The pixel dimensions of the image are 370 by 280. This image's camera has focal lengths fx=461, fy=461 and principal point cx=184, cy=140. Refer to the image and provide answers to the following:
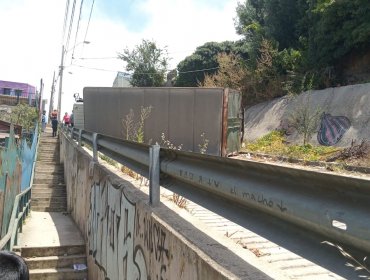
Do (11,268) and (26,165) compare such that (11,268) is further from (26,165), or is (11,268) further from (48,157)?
(48,157)

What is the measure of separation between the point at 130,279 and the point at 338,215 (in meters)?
2.89

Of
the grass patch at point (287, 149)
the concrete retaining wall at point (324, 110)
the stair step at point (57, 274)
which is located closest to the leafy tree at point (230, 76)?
the concrete retaining wall at point (324, 110)

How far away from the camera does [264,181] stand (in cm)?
225

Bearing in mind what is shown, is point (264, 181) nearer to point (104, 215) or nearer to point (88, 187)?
point (104, 215)

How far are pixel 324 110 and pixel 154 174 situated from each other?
22.0 meters

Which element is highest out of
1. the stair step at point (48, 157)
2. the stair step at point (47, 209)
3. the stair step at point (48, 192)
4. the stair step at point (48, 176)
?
the stair step at point (48, 157)

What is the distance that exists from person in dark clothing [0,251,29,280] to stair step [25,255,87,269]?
218 inches

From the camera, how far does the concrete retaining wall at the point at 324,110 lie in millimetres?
22062

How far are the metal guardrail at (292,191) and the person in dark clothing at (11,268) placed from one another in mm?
1145

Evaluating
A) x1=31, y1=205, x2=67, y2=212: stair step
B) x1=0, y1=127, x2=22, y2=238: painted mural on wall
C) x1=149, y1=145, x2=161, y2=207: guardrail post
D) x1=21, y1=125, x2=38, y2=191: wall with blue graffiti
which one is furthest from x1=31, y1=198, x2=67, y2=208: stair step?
x1=149, y1=145, x2=161, y2=207: guardrail post

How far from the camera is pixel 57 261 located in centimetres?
763

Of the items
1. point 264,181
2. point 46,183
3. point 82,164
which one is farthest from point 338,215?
point 46,183

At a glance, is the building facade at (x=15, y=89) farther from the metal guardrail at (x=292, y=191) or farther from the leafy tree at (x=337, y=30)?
the metal guardrail at (x=292, y=191)

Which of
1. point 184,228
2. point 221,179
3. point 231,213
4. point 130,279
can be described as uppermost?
point 221,179
